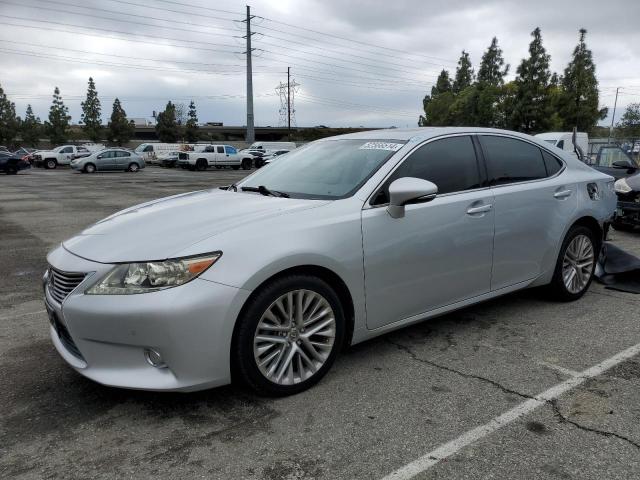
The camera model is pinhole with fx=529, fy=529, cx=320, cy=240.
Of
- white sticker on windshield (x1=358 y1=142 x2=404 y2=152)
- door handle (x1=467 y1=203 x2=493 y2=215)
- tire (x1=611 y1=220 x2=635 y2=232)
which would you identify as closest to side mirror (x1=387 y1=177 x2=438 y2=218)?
white sticker on windshield (x1=358 y1=142 x2=404 y2=152)

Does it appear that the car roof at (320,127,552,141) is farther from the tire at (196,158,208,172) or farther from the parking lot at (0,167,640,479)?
the tire at (196,158,208,172)

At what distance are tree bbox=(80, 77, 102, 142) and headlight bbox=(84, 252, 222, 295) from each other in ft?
250

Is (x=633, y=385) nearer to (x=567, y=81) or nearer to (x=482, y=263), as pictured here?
(x=482, y=263)

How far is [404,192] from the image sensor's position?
128 inches

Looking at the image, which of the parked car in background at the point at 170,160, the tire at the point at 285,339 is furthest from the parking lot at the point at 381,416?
the parked car in background at the point at 170,160

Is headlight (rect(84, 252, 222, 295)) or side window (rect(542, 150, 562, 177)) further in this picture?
side window (rect(542, 150, 562, 177))

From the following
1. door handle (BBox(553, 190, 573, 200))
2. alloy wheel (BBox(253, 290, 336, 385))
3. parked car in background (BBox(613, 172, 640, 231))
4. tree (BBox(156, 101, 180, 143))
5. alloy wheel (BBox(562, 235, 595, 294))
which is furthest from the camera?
tree (BBox(156, 101, 180, 143))

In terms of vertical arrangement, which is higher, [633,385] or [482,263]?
[482,263]

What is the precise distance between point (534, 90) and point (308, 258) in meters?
41.3

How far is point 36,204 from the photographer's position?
14.4m

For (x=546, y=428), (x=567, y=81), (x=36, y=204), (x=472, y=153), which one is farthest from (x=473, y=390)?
(x=567, y=81)

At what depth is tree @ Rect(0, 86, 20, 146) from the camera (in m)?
66.2

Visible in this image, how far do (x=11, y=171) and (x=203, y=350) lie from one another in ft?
109

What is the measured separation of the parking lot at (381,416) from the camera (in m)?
2.43
